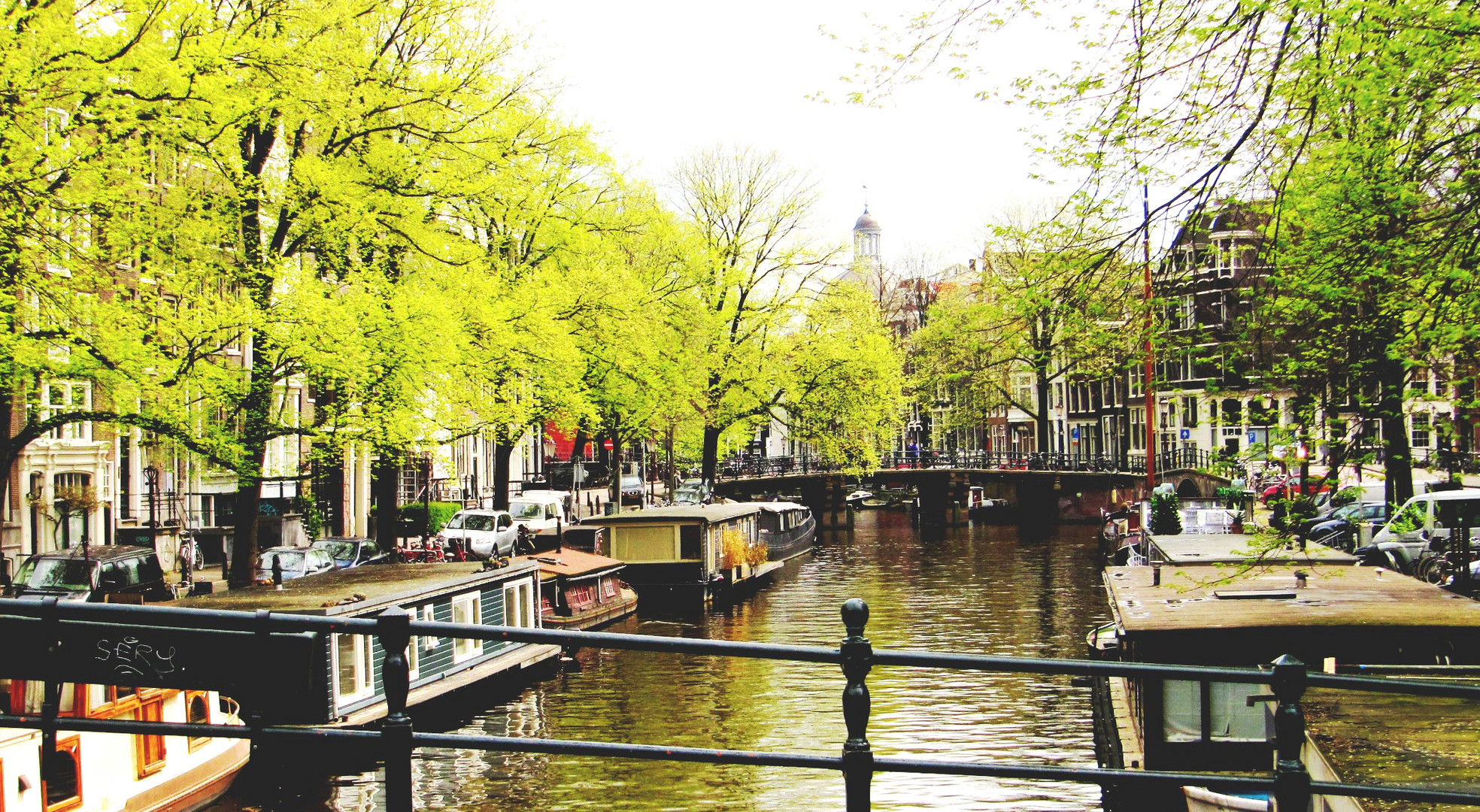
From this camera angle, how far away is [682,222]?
159ft

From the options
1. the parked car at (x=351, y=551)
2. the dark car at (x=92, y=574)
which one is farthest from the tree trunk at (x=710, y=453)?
the dark car at (x=92, y=574)

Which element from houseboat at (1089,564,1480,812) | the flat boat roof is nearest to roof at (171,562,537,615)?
houseboat at (1089,564,1480,812)

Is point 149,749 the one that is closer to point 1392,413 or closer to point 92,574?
point 92,574

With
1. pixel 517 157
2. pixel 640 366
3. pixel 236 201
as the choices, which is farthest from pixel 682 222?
pixel 236 201

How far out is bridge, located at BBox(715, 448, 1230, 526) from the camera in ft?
207

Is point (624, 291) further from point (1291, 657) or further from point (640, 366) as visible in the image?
point (1291, 657)

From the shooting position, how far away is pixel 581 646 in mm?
3758

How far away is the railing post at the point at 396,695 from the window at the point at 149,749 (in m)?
10.8

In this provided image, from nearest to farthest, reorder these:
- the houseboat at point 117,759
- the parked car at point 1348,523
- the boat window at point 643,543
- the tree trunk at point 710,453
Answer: the houseboat at point 117,759 < the parked car at point 1348,523 < the boat window at point 643,543 < the tree trunk at point 710,453

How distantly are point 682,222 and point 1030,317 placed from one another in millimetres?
39105

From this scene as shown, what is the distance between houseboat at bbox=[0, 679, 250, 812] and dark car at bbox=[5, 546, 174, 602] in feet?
26.9

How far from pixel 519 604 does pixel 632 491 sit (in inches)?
1640

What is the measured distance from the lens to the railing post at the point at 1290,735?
3.75 metres

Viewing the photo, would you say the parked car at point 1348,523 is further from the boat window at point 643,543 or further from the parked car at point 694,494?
the parked car at point 694,494
